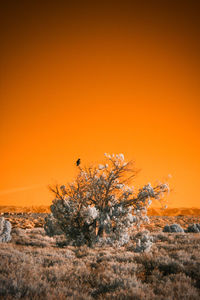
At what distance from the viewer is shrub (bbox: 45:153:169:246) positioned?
464 inches

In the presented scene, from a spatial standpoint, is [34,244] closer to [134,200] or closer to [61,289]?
[134,200]

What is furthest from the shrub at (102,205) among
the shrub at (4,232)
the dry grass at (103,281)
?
the shrub at (4,232)

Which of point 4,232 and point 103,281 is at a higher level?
point 4,232

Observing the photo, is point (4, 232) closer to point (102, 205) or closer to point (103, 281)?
point (102, 205)

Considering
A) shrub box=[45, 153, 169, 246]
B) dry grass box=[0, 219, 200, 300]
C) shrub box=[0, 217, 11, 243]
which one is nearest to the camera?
dry grass box=[0, 219, 200, 300]

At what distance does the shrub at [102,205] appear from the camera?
11.8 metres

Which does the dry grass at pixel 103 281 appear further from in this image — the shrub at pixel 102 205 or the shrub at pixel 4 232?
the shrub at pixel 4 232

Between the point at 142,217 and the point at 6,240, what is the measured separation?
10.4m

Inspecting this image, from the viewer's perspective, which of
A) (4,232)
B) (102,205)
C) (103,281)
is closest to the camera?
(103,281)

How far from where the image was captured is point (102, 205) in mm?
12273

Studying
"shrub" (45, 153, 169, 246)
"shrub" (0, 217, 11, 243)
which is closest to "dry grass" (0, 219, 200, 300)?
"shrub" (45, 153, 169, 246)

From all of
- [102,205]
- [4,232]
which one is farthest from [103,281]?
[4,232]

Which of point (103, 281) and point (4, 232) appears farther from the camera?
point (4, 232)

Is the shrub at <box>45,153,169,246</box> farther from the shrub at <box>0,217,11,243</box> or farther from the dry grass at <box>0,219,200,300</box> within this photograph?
the shrub at <box>0,217,11,243</box>
